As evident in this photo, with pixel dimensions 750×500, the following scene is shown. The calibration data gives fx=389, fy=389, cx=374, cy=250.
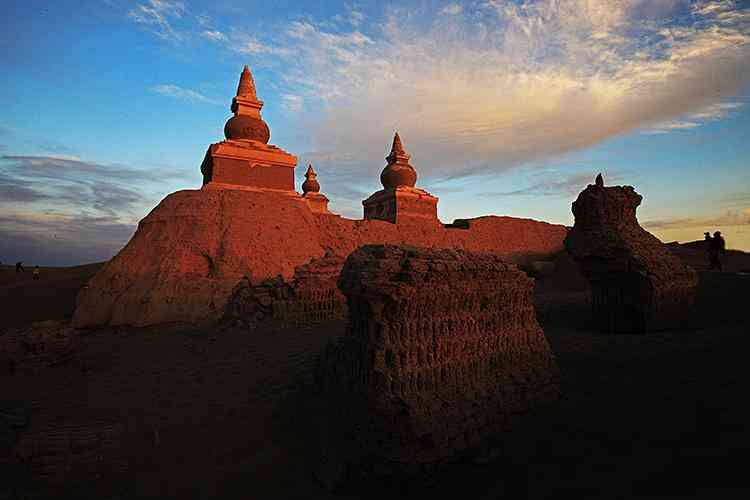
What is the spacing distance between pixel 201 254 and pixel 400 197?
11183 millimetres

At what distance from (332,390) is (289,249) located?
363 inches

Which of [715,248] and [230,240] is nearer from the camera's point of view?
[230,240]

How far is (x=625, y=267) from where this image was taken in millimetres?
7551

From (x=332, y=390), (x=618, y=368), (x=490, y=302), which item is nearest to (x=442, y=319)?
(x=490, y=302)

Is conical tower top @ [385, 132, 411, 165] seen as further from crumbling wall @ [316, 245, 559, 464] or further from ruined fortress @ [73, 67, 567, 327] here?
crumbling wall @ [316, 245, 559, 464]

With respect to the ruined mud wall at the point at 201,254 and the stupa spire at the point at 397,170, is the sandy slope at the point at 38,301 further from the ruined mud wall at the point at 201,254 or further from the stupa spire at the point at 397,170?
the stupa spire at the point at 397,170

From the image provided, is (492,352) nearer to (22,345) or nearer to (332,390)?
(332,390)

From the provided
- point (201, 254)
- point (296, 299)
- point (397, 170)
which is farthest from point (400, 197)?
point (296, 299)

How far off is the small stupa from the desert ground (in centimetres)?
1797

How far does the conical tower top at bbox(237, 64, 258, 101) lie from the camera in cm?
1658

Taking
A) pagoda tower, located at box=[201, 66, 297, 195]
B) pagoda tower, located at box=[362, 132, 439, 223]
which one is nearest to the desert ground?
pagoda tower, located at box=[201, 66, 297, 195]

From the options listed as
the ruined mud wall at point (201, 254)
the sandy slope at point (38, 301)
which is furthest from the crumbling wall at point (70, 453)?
the sandy slope at point (38, 301)

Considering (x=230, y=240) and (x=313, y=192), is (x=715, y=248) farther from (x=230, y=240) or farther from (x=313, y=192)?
(x=313, y=192)

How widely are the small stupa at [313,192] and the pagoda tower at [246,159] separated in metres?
8.38
